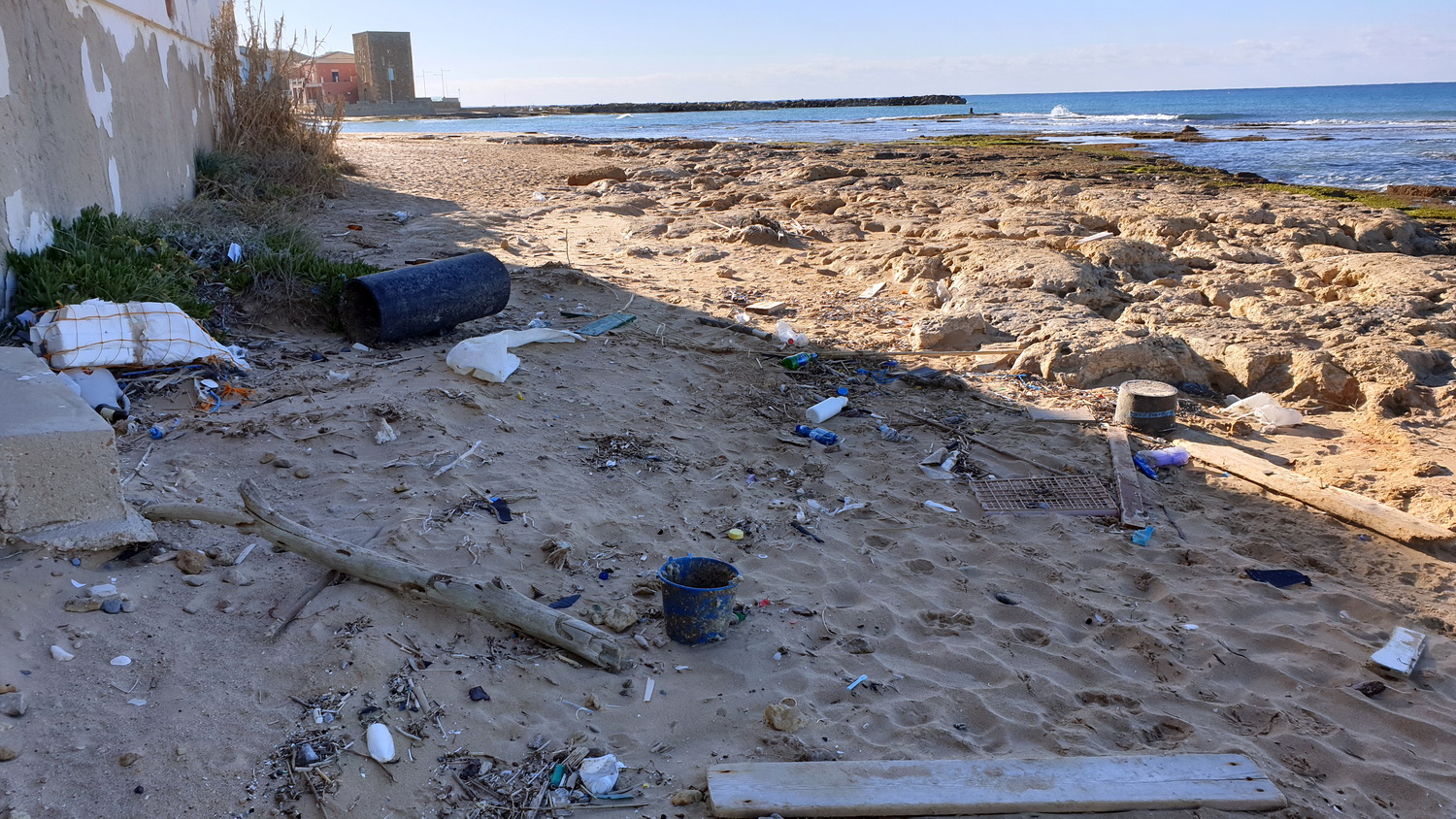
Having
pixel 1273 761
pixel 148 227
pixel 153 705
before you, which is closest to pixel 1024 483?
pixel 1273 761

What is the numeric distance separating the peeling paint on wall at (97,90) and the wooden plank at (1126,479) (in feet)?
25.3

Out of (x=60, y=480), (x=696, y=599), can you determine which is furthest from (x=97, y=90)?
(x=696, y=599)

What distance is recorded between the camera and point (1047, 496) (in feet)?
14.6

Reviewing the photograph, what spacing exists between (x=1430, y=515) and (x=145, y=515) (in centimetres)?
548

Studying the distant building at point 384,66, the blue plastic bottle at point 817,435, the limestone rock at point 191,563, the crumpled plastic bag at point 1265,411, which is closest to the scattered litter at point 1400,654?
the crumpled plastic bag at point 1265,411

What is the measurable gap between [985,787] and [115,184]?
8011mm

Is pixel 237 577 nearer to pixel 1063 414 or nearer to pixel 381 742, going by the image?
pixel 381 742

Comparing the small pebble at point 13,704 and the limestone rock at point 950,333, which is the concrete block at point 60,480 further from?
the limestone rock at point 950,333

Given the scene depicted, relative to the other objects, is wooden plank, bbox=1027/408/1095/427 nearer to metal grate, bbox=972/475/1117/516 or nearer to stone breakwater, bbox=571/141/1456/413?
stone breakwater, bbox=571/141/1456/413

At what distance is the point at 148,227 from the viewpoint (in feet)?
22.4

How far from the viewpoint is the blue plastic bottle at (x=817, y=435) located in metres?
4.97

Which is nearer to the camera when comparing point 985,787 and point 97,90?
point 985,787

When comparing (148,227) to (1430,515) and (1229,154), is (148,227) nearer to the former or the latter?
(1430,515)

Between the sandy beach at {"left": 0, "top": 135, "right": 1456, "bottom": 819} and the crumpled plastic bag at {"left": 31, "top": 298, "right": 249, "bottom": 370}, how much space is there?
0.27m
